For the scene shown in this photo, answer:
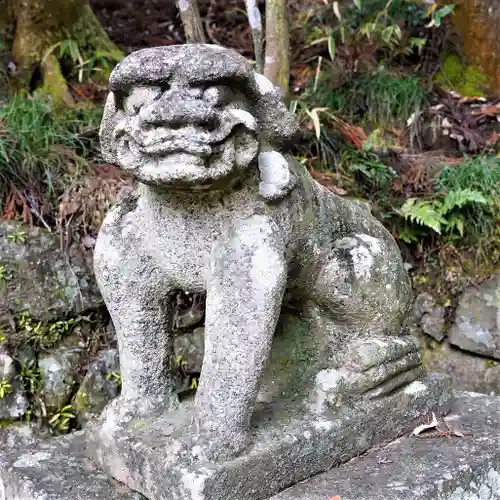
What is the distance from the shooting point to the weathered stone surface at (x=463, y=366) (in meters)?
3.18

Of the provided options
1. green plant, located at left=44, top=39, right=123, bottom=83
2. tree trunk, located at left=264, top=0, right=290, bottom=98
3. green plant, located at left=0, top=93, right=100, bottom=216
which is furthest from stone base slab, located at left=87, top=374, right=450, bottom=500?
green plant, located at left=44, top=39, right=123, bottom=83

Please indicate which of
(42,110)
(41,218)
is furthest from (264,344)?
(42,110)

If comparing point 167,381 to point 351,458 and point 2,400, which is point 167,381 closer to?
point 351,458

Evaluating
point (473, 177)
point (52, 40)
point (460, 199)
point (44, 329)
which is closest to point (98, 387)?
point (44, 329)

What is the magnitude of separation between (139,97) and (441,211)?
203cm

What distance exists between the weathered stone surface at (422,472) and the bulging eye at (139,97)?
2.88 ft

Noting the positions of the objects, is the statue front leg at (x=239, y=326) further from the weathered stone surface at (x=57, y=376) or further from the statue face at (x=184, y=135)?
the weathered stone surface at (x=57, y=376)

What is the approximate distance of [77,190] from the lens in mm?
3023

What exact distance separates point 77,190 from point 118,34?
202 centimetres

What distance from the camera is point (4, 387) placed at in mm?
2600

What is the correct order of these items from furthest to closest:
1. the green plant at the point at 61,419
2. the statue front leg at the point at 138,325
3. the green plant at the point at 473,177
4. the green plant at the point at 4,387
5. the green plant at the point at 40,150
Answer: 1. the green plant at the point at 473,177
2. the green plant at the point at 40,150
3. the green plant at the point at 61,419
4. the green plant at the point at 4,387
5. the statue front leg at the point at 138,325

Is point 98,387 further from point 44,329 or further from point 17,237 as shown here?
point 17,237

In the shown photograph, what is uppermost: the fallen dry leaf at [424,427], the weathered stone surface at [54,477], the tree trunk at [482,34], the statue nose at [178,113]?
the statue nose at [178,113]

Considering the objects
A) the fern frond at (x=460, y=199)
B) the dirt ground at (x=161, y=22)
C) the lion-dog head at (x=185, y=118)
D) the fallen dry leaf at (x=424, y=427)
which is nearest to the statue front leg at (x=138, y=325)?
the lion-dog head at (x=185, y=118)
